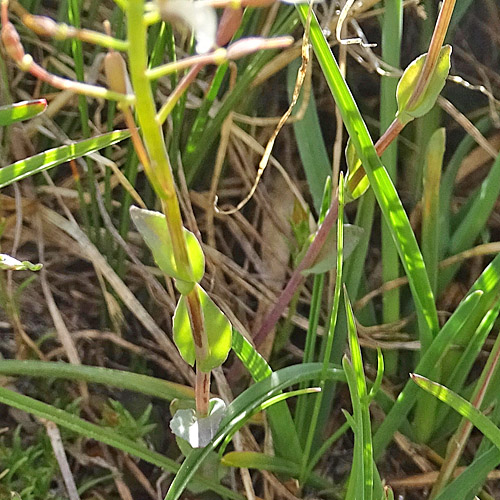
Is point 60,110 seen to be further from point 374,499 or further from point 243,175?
point 374,499

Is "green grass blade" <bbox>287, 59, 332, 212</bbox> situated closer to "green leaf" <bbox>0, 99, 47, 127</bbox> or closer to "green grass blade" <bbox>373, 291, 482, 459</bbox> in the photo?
"green grass blade" <bbox>373, 291, 482, 459</bbox>

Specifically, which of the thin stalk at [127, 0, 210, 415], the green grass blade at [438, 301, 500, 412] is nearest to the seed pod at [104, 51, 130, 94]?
the thin stalk at [127, 0, 210, 415]

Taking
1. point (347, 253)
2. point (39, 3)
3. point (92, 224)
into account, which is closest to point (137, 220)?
point (347, 253)

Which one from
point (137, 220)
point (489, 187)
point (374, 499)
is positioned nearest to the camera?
point (137, 220)

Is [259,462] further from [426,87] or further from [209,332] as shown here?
[426,87]

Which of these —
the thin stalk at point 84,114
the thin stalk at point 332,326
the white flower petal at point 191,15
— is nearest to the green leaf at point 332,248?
the thin stalk at point 332,326

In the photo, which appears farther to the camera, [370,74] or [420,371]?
[370,74]

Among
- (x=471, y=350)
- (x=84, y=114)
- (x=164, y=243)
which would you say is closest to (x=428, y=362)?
(x=471, y=350)
